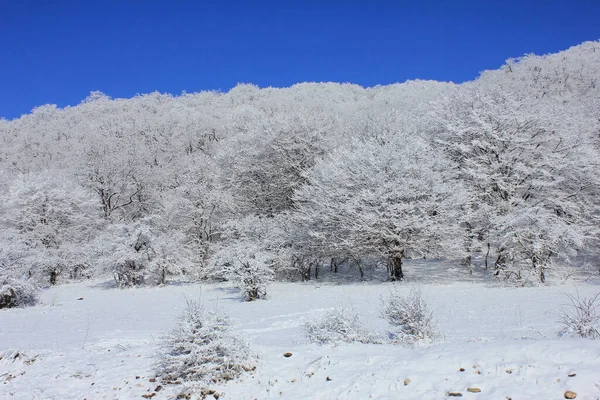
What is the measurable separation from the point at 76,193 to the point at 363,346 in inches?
1125

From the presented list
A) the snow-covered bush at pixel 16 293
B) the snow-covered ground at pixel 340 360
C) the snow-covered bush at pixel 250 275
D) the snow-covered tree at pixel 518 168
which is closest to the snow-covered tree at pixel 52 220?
the snow-covered bush at pixel 16 293

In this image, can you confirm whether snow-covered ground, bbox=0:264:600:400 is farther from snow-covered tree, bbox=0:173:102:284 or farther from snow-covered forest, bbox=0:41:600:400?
snow-covered tree, bbox=0:173:102:284

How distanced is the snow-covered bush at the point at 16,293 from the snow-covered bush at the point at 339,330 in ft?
47.4

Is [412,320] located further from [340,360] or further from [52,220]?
[52,220]

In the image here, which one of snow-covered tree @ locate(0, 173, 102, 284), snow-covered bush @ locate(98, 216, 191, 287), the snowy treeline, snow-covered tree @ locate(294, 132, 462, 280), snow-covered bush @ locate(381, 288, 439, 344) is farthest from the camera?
snow-covered tree @ locate(0, 173, 102, 284)

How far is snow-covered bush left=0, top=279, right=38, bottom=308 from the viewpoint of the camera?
52.9 feet

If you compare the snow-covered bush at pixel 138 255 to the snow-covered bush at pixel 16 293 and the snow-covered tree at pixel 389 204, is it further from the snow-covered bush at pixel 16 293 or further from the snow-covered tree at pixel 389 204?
the snow-covered tree at pixel 389 204

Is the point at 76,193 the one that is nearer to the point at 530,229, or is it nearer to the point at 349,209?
the point at 349,209

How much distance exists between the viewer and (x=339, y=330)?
7.41 metres

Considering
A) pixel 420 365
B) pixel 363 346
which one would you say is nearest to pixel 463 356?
pixel 420 365

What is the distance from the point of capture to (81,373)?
22.0 feet

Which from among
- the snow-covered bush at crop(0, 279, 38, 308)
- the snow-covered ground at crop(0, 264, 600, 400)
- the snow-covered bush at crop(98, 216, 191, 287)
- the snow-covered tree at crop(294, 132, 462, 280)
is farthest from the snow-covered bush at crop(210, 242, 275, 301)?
the snow-covered bush at crop(0, 279, 38, 308)

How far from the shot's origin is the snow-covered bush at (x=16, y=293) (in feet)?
52.9

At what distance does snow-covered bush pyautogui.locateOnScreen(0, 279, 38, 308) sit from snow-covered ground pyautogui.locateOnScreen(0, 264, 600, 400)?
4744 millimetres
